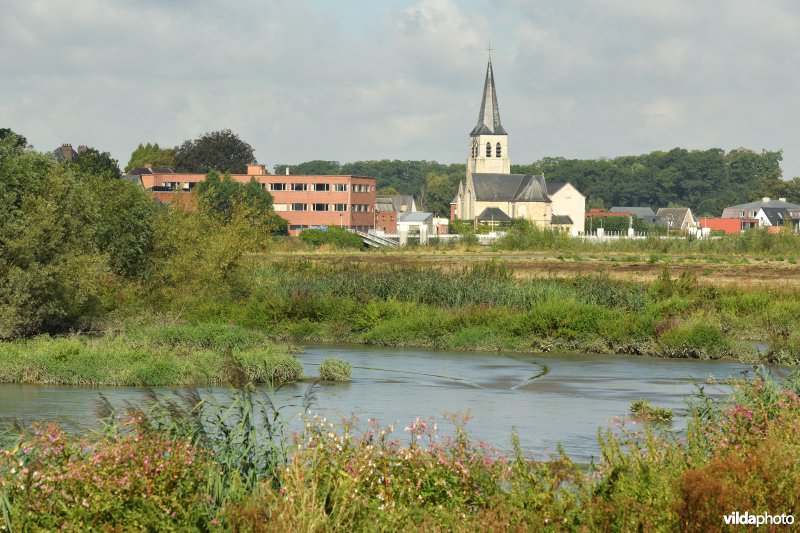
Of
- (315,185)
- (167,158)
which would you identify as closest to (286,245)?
(315,185)

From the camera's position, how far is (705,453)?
12.3 meters

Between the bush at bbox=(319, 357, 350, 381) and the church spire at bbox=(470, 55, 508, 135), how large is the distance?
154657 mm

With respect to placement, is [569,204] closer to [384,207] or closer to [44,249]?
[384,207]

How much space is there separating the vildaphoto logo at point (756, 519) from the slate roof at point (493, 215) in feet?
478

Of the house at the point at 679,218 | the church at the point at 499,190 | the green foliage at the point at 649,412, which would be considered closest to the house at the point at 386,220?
the church at the point at 499,190

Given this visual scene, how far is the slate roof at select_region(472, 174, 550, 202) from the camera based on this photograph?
15962cm

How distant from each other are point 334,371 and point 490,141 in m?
155

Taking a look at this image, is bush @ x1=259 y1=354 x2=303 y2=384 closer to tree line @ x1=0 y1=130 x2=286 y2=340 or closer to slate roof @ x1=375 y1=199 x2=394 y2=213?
tree line @ x1=0 y1=130 x2=286 y2=340

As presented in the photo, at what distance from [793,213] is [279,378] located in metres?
152

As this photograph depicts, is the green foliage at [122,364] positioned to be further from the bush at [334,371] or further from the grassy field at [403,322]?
the bush at [334,371]

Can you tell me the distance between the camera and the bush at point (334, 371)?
25.8m

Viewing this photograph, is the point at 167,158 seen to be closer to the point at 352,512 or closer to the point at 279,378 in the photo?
the point at 279,378

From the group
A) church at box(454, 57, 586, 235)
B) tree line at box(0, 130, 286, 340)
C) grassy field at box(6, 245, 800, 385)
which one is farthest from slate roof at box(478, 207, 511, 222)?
grassy field at box(6, 245, 800, 385)

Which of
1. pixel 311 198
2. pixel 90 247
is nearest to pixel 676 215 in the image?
pixel 311 198
